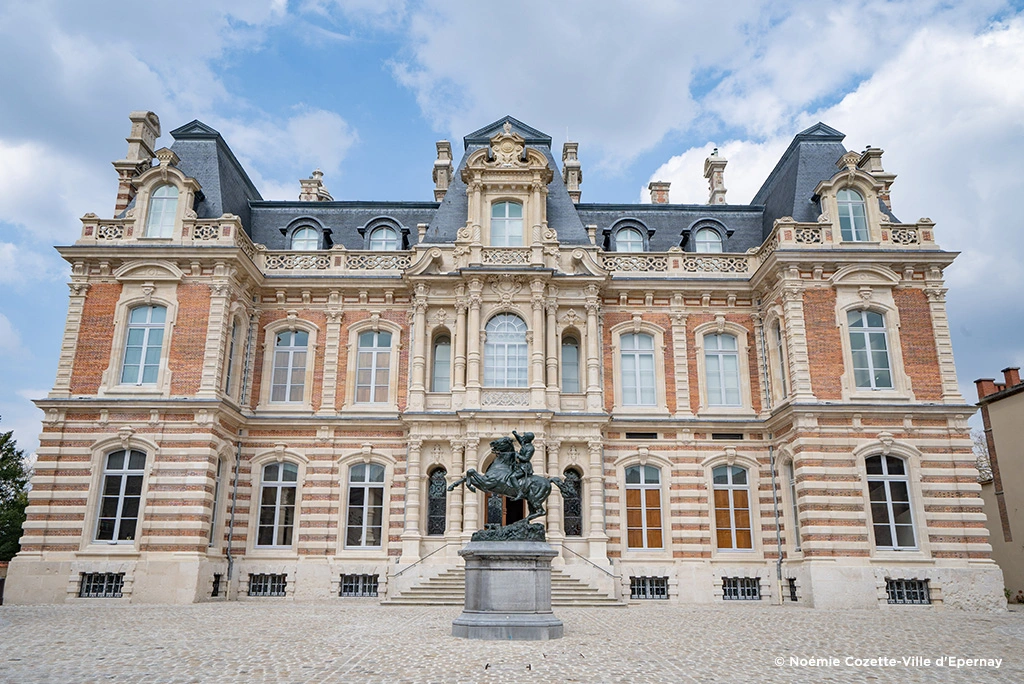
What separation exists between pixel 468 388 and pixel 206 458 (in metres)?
8.10

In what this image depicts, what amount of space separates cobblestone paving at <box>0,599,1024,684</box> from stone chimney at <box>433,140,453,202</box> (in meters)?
18.1

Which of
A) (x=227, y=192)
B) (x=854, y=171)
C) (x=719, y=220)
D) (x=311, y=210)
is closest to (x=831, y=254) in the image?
(x=854, y=171)

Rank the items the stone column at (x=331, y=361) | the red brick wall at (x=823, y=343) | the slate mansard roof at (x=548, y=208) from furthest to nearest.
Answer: the slate mansard roof at (x=548, y=208), the stone column at (x=331, y=361), the red brick wall at (x=823, y=343)

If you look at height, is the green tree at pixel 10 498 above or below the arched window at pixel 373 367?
below

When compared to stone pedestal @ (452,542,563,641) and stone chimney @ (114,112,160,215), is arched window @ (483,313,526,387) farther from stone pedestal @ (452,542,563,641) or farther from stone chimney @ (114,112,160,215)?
stone chimney @ (114,112,160,215)

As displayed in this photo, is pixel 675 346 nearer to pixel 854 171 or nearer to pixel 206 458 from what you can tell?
pixel 854 171

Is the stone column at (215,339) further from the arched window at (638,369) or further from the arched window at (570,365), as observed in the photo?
the arched window at (638,369)

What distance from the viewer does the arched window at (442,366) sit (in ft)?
82.6

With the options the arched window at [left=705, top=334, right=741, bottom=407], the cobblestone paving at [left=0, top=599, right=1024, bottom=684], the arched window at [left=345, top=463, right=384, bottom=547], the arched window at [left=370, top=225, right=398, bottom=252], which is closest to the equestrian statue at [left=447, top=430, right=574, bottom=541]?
the cobblestone paving at [left=0, top=599, right=1024, bottom=684]

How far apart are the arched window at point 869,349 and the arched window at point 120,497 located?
72.0ft

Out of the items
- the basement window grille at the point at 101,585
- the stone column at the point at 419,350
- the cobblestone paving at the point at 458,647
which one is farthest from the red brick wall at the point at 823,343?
the basement window grille at the point at 101,585

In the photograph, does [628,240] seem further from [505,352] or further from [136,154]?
[136,154]

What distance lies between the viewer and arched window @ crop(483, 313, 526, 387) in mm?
24281

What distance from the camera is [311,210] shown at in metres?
28.3
